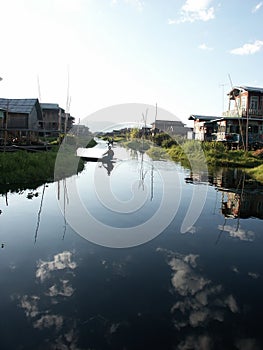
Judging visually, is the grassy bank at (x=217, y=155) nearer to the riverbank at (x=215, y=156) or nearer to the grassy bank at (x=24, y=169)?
the riverbank at (x=215, y=156)

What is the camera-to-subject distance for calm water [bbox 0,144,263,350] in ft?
14.6

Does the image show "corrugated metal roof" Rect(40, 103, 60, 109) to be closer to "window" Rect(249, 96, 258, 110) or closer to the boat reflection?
"window" Rect(249, 96, 258, 110)

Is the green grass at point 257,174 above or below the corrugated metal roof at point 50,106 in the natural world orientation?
below

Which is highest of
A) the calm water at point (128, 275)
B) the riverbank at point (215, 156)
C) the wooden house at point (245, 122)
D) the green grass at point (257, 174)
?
the wooden house at point (245, 122)

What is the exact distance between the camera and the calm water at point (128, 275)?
4.46m

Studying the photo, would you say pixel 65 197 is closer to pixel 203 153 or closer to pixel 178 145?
pixel 203 153

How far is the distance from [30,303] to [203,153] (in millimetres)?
28088

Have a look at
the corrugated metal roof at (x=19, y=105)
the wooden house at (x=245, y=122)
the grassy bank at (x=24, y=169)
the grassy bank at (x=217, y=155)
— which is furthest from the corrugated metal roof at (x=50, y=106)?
the grassy bank at (x=24, y=169)

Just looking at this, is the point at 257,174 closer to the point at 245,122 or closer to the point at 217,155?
the point at 217,155

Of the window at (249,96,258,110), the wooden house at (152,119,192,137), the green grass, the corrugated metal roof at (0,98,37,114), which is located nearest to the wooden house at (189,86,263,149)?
the window at (249,96,258,110)

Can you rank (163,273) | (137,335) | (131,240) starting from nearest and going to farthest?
(137,335), (163,273), (131,240)

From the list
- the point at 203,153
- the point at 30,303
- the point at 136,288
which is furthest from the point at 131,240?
the point at 203,153

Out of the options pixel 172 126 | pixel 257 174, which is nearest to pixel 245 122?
pixel 257 174

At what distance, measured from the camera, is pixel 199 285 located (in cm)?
601
